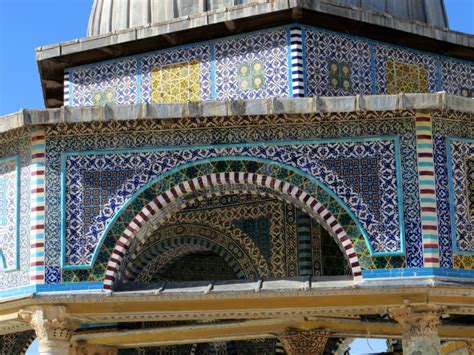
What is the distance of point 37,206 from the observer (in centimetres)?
1508

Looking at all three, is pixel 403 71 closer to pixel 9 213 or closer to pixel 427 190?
pixel 427 190

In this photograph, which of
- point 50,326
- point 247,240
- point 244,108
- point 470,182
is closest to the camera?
point 50,326

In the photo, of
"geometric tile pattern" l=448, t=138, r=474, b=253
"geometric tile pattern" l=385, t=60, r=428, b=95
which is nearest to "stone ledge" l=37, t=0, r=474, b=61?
"geometric tile pattern" l=385, t=60, r=428, b=95

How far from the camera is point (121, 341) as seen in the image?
1706 cm

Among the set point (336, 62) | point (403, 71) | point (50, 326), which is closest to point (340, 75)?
point (336, 62)

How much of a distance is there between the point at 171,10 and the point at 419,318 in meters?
6.21

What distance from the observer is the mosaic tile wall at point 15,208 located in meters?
15.2

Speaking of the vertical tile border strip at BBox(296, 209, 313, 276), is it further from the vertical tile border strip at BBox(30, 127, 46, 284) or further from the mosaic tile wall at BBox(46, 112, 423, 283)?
the vertical tile border strip at BBox(30, 127, 46, 284)

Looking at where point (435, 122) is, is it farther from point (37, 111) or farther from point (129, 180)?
point (37, 111)

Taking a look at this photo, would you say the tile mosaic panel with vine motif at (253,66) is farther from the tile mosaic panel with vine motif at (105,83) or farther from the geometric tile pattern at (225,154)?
the geometric tile pattern at (225,154)

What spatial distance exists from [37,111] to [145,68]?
2833mm

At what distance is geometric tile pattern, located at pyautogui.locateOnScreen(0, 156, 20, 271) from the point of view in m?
15.3

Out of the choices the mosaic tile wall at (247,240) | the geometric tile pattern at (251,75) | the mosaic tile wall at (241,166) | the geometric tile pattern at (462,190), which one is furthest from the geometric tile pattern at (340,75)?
the geometric tile pattern at (462,190)

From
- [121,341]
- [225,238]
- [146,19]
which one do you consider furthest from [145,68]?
[121,341]
